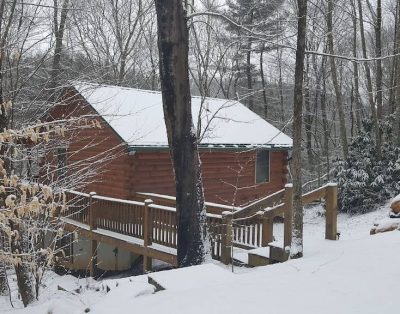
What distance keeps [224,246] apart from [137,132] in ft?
19.7

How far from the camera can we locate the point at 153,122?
1464 centimetres

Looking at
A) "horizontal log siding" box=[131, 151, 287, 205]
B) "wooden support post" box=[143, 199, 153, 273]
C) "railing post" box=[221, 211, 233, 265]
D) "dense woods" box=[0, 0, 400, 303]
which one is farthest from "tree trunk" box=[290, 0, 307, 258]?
"horizontal log siding" box=[131, 151, 287, 205]

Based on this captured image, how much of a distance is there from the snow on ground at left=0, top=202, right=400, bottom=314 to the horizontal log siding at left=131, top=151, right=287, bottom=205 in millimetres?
6217

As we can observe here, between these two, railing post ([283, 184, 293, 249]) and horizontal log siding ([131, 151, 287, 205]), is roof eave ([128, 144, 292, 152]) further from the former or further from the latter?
railing post ([283, 184, 293, 249])

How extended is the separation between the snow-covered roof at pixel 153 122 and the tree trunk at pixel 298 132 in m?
4.92

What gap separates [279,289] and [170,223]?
527 centimetres

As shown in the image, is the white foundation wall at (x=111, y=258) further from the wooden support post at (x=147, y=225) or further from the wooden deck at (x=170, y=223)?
the wooden support post at (x=147, y=225)

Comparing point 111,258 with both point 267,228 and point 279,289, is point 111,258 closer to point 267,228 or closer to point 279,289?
point 267,228

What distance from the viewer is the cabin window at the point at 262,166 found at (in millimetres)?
17438

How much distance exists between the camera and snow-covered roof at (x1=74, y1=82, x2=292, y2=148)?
13.3 meters

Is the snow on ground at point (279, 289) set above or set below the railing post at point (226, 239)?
above

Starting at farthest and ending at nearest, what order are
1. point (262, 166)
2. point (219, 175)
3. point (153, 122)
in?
point (262, 166) → point (219, 175) → point (153, 122)

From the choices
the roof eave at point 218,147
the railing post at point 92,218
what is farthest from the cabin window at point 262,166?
the railing post at point 92,218

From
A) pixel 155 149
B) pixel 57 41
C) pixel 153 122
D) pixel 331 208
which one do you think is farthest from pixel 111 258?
pixel 331 208
